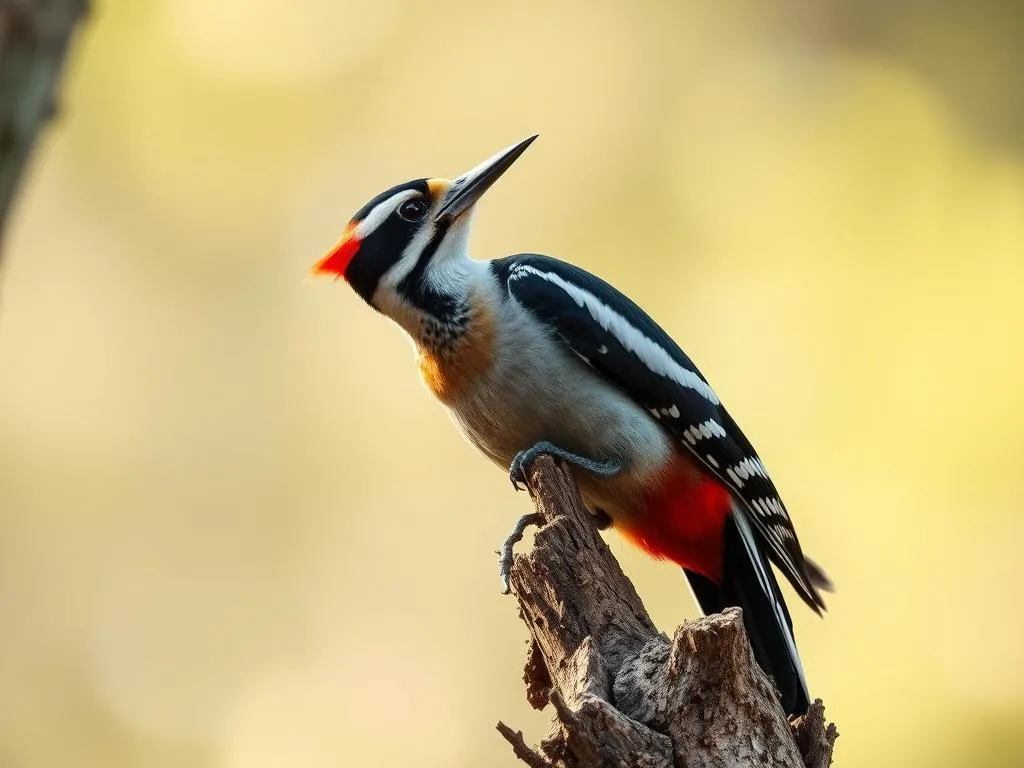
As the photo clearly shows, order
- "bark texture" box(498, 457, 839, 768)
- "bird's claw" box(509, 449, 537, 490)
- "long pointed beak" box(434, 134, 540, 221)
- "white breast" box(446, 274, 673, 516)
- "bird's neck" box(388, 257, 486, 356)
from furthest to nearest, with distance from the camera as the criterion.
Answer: "long pointed beak" box(434, 134, 540, 221), "bird's neck" box(388, 257, 486, 356), "white breast" box(446, 274, 673, 516), "bird's claw" box(509, 449, 537, 490), "bark texture" box(498, 457, 839, 768)

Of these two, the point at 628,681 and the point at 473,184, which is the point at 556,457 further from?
the point at 473,184

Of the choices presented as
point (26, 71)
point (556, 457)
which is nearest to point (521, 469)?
point (556, 457)

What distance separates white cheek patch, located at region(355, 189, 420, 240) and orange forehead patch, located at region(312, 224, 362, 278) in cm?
3

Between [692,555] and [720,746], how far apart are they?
56.5 inches

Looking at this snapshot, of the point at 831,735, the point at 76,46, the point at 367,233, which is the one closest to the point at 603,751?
the point at 831,735

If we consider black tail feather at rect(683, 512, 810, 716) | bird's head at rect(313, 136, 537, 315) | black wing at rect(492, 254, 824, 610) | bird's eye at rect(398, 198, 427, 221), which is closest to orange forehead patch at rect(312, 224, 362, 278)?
bird's head at rect(313, 136, 537, 315)

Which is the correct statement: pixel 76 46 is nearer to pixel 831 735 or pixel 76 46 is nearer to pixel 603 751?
pixel 603 751

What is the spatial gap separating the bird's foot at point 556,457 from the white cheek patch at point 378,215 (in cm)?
107

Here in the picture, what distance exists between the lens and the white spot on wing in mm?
4254

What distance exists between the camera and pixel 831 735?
3.06 meters

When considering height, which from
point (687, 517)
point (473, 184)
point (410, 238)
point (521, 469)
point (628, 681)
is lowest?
point (628, 681)

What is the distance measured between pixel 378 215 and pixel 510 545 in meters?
1.52

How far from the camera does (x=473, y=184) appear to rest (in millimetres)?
4484

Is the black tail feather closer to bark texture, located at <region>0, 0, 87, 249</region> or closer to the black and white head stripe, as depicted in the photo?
the black and white head stripe
